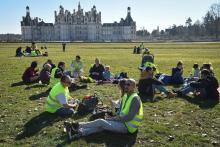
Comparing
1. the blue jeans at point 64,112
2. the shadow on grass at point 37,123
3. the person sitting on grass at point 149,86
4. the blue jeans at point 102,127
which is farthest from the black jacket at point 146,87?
the blue jeans at point 102,127

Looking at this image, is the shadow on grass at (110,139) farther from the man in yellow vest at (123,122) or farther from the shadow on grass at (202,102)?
the shadow on grass at (202,102)

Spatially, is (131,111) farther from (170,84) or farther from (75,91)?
(170,84)

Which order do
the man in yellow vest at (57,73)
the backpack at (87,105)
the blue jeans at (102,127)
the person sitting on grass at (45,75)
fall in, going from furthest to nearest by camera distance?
the person sitting on grass at (45,75), the man in yellow vest at (57,73), the backpack at (87,105), the blue jeans at (102,127)

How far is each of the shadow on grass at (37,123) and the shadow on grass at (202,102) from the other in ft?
17.9

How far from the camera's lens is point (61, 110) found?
1198 cm

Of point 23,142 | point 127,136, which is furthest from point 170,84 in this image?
point 23,142

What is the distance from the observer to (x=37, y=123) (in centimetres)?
1140

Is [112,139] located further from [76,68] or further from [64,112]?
[76,68]

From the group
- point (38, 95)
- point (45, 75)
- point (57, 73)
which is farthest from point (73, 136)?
point (45, 75)

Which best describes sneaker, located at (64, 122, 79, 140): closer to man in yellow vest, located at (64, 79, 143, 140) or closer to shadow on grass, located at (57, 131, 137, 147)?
man in yellow vest, located at (64, 79, 143, 140)

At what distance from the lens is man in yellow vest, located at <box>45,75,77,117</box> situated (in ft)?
38.4

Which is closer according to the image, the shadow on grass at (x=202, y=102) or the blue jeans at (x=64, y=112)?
the blue jeans at (x=64, y=112)

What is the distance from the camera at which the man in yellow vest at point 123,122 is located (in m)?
9.65

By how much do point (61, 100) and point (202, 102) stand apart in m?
5.71
